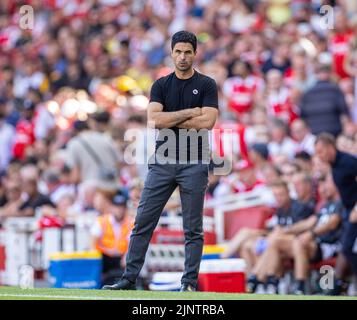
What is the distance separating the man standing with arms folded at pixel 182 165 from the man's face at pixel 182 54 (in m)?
0.01

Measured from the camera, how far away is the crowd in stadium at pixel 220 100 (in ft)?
50.7

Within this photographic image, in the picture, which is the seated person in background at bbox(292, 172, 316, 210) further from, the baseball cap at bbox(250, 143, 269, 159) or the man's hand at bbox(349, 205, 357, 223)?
the baseball cap at bbox(250, 143, 269, 159)

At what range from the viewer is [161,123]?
1070 centimetres

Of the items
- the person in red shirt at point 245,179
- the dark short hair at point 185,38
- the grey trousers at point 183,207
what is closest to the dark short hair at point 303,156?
the person in red shirt at point 245,179

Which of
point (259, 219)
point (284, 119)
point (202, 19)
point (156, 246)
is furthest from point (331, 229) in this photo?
point (202, 19)

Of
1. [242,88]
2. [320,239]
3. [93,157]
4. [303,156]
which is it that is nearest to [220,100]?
[242,88]

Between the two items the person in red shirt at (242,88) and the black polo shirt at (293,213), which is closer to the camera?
the black polo shirt at (293,213)

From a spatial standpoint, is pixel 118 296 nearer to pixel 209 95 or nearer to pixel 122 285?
pixel 122 285

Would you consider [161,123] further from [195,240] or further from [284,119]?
[284,119]

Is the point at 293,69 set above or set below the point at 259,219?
above

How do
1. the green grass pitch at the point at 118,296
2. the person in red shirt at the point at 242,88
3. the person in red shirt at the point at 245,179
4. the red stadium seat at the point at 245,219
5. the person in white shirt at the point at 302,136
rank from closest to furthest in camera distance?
1. the green grass pitch at the point at 118,296
2. the red stadium seat at the point at 245,219
3. the person in red shirt at the point at 245,179
4. the person in white shirt at the point at 302,136
5. the person in red shirt at the point at 242,88

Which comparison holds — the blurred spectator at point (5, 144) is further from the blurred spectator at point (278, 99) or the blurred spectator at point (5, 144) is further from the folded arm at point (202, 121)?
the folded arm at point (202, 121)

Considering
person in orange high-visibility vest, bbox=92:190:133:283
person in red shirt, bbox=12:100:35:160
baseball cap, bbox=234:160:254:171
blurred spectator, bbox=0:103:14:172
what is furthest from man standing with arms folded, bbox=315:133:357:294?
blurred spectator, bbox=0:103:14:172
